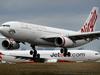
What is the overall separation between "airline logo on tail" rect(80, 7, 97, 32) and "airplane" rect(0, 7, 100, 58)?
605 cm

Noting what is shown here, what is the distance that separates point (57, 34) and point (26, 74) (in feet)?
106

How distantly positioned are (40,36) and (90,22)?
66.3ft

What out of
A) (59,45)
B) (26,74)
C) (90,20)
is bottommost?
(26,74)

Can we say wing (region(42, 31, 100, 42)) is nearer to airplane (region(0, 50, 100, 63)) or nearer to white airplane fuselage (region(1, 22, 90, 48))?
white airplane fuselage (region(1, 22, 90, 48))

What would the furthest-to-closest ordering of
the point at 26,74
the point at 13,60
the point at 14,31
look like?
the point at 13,60 < the point at 14,31 < the point at 26,74

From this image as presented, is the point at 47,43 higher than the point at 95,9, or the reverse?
the point at 95,9

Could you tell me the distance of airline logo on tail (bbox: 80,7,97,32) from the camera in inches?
3081

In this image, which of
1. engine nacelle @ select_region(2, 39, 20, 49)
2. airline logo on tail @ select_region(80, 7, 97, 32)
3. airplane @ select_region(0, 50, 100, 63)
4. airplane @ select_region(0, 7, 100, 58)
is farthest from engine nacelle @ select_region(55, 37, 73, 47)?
airplane @ select_region(0, 50, 100, 63)

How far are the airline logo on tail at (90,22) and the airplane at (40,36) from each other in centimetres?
605

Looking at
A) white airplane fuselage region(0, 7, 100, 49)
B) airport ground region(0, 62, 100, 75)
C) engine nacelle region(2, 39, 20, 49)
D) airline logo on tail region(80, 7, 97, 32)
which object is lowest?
airport ground region(0, 62, 100, 75)

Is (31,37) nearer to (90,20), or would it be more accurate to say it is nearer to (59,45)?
(59,45)

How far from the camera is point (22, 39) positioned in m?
62.3

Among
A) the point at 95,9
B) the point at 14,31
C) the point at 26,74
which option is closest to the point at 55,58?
the point at 95,9

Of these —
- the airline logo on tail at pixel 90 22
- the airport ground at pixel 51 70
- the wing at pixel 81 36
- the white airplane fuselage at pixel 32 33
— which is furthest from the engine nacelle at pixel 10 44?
the airport ground at pixel 51 70
